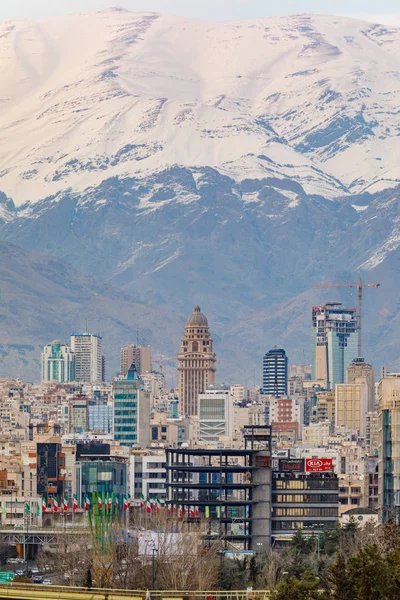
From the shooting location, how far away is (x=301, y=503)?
188000 mm

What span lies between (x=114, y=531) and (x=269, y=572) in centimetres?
1843

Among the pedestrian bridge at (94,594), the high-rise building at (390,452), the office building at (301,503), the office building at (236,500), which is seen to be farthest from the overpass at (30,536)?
the pedestrian bridge at (94,594)

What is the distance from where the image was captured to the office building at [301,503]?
185875 millimetres

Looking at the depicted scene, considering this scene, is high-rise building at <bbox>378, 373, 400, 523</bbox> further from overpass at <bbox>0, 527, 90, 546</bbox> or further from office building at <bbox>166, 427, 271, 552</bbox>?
overpass at <bbox>0, 527, 90, 546</bbox>

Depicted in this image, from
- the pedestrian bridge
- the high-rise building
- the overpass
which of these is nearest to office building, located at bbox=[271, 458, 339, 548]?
the high-rise building

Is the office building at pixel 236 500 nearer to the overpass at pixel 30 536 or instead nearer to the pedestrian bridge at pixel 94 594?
the overpass at pixel 30 536

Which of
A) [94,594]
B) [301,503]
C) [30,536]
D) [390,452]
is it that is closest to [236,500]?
[301,503]

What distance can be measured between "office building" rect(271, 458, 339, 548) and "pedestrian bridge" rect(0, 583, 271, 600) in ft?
197

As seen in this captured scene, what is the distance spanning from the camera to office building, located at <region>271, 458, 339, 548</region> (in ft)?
610

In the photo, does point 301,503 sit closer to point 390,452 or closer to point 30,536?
point 390,452

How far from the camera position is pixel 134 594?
370 feet

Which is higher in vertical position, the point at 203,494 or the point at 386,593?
the point at 386,593

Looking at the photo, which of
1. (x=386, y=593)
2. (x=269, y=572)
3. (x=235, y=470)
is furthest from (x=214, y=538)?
(x=386, y=593)

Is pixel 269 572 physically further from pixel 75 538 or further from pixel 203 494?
pixel 203 494
